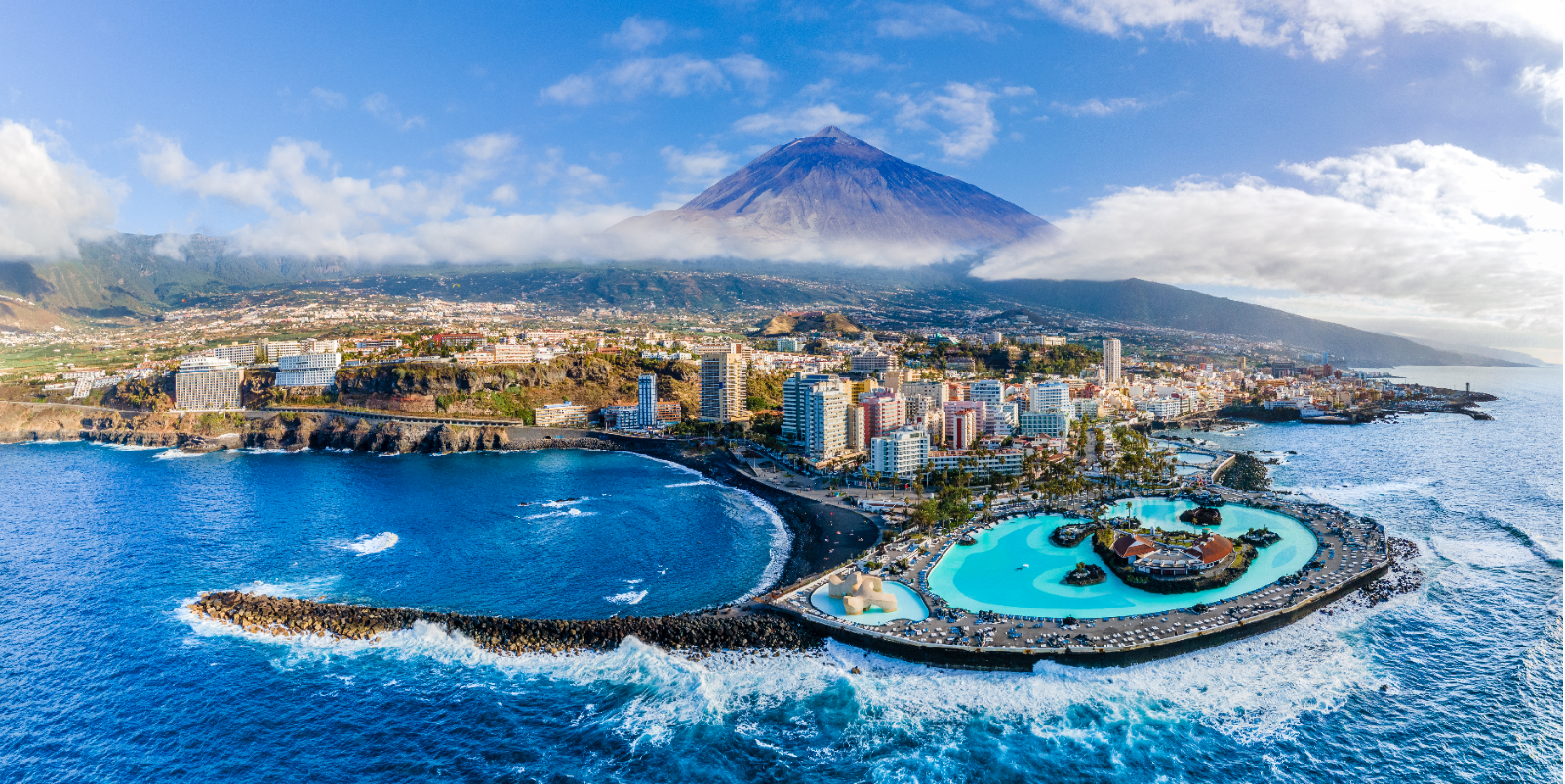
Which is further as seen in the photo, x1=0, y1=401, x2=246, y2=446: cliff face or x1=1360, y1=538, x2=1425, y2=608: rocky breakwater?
x1=0, y1=401, x2=246, y2=446: cliff face

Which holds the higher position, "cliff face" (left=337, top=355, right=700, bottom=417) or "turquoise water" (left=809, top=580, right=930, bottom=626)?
"cliff face" (left=337, top=355, right=700, bottom=417)

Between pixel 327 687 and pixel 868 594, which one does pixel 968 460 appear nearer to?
pixel 868 594

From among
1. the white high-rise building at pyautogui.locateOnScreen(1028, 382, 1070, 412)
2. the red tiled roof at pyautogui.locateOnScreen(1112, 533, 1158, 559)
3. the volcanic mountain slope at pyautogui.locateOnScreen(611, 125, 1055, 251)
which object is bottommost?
the red tiled roof at pyautogui.locateOnScreen(1112, 533, 1158, 559)

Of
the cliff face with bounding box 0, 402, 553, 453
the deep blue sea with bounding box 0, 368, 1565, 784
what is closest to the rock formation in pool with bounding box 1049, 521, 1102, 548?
the deep blue sea with bounding box 0, 368, 1565, 784

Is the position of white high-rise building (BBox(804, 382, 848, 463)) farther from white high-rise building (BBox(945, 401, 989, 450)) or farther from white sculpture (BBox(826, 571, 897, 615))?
white sculpture (BBox(826, 571, 897, 615))

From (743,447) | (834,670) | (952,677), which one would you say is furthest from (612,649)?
(743,447)

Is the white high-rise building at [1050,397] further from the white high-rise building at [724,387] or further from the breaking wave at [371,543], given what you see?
the breaking wave at [371,543]
